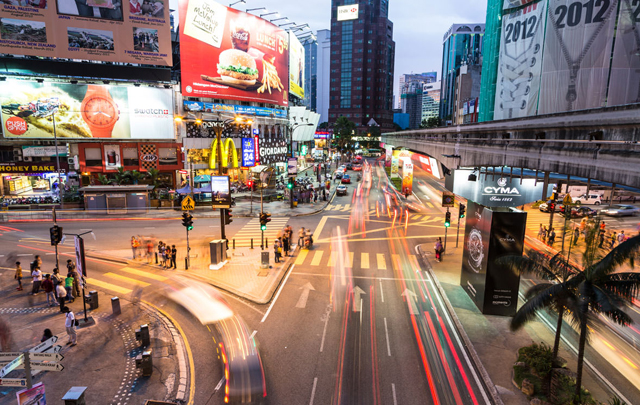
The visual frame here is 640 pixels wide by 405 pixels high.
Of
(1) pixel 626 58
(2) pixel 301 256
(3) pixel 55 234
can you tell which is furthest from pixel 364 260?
(1) pixel 626 58

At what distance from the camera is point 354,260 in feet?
80.0

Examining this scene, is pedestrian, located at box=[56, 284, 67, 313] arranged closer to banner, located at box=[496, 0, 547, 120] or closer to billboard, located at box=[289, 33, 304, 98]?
banner, located at box=[496, 0, 547, 120]

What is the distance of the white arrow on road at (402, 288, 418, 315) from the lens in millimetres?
17203

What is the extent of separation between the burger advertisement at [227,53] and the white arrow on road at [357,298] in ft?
137

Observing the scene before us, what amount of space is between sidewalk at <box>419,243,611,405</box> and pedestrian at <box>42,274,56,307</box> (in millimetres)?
19404

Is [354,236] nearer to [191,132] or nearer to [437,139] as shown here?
[437,139]

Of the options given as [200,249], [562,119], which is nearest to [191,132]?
[200,249]

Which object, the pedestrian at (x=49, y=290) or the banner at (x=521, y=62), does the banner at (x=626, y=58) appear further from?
the pedestrian at (x=49, y=290)

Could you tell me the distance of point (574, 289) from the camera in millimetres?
10062

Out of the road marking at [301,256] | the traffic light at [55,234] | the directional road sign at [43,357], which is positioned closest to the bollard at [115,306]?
the traffic light at [55,234]

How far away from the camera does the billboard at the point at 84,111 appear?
4319 cm

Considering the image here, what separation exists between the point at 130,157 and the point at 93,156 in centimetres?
438

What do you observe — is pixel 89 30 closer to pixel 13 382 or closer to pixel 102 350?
pixel 102 350

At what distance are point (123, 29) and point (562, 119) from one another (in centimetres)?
5066
